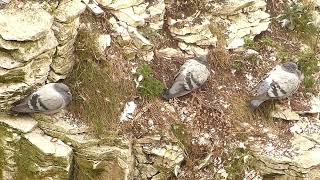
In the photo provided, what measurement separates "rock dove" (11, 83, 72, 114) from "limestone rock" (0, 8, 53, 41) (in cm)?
71

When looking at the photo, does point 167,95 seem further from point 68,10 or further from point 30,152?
point 30,152

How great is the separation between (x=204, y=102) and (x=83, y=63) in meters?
1.78

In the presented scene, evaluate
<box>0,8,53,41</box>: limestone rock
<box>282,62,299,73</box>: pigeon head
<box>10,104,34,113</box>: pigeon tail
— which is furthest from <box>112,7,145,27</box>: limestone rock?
<box>282,62,299,73</box>: pigeon head

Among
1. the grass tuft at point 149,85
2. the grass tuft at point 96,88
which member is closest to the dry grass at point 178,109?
the grass tuft at point 96,88

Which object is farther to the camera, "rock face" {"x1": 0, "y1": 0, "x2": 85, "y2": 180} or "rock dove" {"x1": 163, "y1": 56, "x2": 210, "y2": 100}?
"rock dove" {"x1": 163, "y1": 56, "x2": 210, "y2": 100}

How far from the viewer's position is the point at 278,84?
7336mm

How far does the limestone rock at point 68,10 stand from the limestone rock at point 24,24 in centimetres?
21

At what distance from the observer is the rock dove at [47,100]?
259 inches

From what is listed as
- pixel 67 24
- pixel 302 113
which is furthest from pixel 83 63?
pixel 302 113

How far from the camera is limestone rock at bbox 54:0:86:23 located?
6.83m

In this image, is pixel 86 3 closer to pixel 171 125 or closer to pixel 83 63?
pixel 83 63

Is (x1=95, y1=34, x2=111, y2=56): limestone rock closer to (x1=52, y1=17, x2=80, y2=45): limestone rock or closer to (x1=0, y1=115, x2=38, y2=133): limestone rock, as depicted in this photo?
(x1=52, y1=17, x2=80, y2=45): limestone rock

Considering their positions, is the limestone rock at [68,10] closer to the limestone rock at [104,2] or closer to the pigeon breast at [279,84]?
the limestone rock at [104,2]

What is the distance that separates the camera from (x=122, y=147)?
22.4ft
